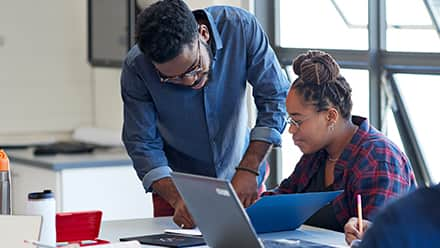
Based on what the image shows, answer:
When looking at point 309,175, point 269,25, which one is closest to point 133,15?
point 269,25

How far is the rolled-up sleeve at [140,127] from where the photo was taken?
2977 millimetres

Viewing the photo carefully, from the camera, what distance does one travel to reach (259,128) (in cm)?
296

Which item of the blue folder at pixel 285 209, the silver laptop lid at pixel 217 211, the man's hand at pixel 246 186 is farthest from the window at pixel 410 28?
the silver laptop lid at pixel 217 211

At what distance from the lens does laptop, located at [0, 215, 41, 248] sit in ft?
7.82

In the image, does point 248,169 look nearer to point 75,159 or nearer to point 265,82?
point 265,82

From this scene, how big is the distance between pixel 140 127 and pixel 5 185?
510 mm

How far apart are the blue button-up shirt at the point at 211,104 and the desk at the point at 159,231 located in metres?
0.13

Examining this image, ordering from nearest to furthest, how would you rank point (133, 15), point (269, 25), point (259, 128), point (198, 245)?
point (198, 245), point (259, 128), point (269, 25), point (133, 15)

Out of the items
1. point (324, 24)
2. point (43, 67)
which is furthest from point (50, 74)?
point (324, 24)

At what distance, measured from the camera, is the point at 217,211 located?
2.19m

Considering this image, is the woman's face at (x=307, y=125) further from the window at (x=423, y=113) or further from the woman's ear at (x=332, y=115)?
the window at (x=423, y=113)

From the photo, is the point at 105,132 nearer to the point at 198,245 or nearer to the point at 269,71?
the point at 269,71

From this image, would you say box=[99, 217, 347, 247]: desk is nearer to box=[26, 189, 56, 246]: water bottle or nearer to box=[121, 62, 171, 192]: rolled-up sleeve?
box=[121, 62, 171, 192]: rolled-up sleeve

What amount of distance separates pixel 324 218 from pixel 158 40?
2.31 feet
